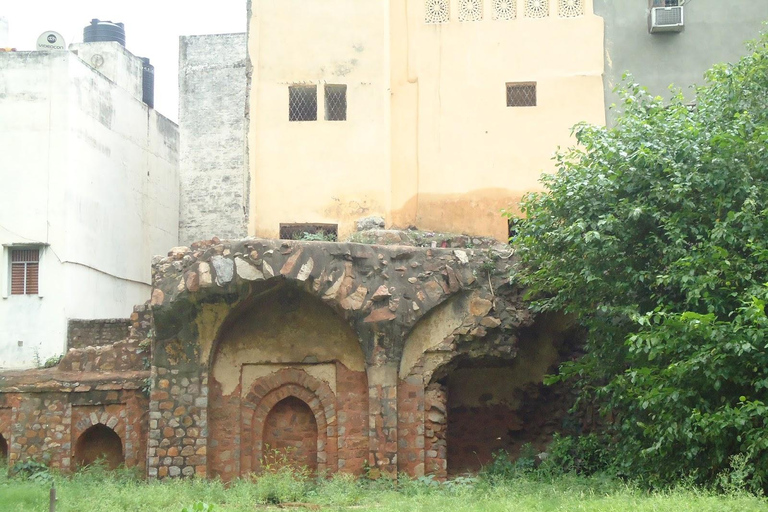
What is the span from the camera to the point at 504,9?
19.2 m

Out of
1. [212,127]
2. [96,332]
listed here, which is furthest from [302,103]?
[212,127]

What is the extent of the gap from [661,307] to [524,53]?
24.1ft

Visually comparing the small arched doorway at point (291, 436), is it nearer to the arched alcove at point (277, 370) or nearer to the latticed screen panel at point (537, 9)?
the arched alcove at point (277, 370)

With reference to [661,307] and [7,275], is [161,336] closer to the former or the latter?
[7,275]

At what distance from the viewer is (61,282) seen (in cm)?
2025

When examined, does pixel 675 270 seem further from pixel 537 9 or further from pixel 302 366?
pixel 537 9

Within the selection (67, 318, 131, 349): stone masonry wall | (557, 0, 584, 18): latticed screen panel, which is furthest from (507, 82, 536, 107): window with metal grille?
(67, 318, 131, 349): stone masonry wall

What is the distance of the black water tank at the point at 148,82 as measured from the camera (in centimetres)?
2506

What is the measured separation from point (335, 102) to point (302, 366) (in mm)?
5041

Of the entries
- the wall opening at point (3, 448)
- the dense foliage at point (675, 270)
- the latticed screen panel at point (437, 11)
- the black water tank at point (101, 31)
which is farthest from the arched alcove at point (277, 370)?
the black water tank at point (101, 31)

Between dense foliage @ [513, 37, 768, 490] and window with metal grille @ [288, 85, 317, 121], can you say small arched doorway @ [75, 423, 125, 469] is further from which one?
dense foliage @ [513, 37, 768, 490]

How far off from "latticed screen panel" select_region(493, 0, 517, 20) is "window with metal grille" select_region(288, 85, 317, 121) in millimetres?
3517

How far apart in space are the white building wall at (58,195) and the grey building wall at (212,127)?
8.46 feet

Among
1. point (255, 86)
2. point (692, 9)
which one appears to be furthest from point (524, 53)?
point (255, 86)
